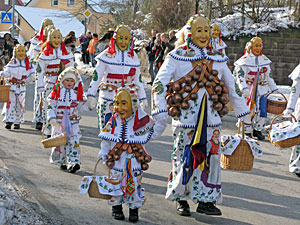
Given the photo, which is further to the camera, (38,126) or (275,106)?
(38,126)

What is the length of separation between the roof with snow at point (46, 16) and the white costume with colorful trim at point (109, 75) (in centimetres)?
5904

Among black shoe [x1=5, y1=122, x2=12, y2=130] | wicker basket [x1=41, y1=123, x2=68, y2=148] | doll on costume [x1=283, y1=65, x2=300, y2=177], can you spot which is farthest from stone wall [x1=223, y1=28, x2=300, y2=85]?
wicker basket [x1=41, y1=123, x2=68, y2=148]

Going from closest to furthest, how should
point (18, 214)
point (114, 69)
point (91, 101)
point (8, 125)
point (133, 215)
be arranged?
point (18, 214)
point (133, 215)
point (91, 101)
point (114, 69)
point (8, 125)

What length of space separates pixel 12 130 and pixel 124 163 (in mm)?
6471

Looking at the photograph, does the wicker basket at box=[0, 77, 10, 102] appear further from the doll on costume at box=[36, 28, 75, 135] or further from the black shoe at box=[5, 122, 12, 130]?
the black shoe at box=[5, 122, 12, 130]

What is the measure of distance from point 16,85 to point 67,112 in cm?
413

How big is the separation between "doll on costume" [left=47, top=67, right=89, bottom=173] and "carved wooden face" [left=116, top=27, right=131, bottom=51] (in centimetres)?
85

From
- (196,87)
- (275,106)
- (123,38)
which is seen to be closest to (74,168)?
(123,38)

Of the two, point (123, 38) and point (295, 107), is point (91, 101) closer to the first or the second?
point (123, 38)

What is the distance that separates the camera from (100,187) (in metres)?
5.95

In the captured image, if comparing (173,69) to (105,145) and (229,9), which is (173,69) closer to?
(105,145)

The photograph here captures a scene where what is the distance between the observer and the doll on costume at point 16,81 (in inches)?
484

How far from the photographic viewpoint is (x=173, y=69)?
6328mm

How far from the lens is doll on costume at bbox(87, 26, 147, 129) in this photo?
8352 millimetres
